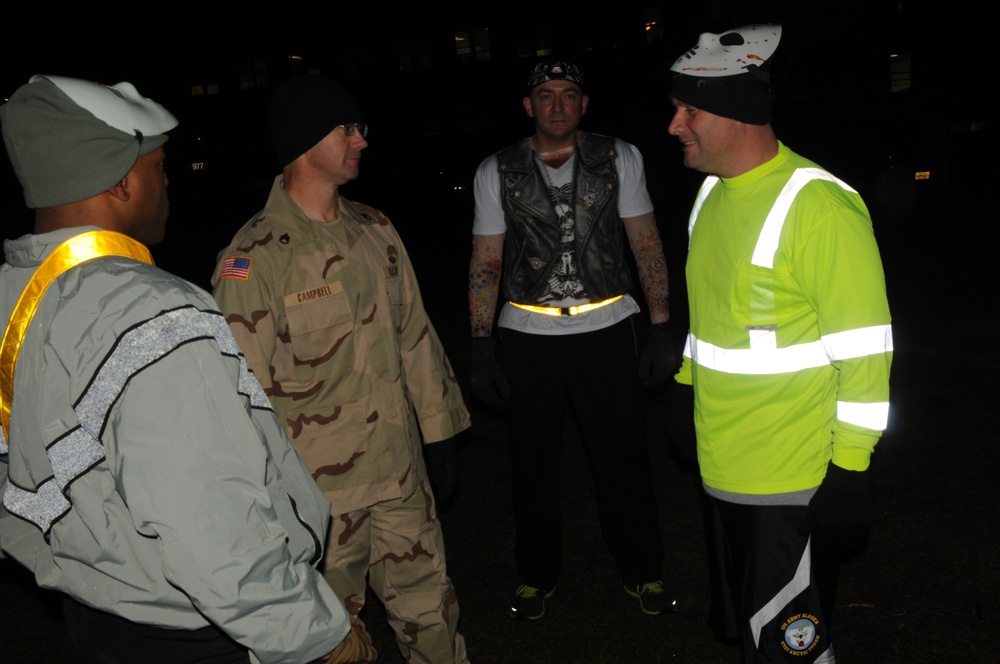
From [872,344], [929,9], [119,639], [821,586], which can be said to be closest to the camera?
[119,639]

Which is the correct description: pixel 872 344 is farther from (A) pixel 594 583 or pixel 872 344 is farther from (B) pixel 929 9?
(B) pixel 929 9

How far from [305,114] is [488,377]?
5.19ft

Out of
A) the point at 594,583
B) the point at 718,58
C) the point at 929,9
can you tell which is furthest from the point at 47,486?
the point at 929,9

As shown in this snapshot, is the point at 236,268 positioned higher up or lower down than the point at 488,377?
higher up

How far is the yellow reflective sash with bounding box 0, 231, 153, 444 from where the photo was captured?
1.71 metres

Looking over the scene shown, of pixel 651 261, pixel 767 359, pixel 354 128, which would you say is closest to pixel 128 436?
pixel 767 359

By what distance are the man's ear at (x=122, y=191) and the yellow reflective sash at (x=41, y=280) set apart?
0.39 ft

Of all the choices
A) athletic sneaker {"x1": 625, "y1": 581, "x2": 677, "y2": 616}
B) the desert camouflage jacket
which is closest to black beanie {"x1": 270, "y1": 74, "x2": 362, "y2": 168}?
the desert camouflage jacket

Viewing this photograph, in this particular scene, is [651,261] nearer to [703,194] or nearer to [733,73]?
[703,194]

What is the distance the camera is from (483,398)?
420 cm

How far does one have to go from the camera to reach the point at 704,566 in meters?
4.47

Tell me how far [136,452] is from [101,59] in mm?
35715

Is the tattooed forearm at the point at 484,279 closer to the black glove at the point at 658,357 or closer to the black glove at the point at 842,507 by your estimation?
the black glove at the point at 658,357

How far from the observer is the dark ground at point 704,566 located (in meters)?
3.79
